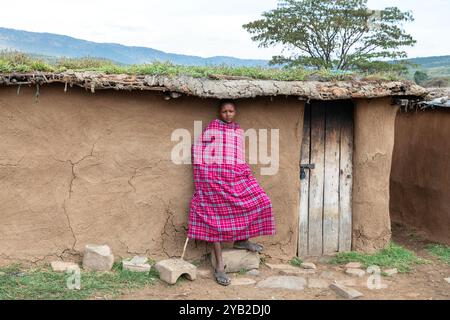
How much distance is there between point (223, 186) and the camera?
5.35 metres

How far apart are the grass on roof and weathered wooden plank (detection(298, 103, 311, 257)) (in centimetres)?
52

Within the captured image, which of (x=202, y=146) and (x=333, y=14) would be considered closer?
(x=202, y=146)

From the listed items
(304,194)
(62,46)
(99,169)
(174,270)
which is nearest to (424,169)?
(304,194)

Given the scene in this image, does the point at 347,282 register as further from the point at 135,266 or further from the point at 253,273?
the point at 135,266

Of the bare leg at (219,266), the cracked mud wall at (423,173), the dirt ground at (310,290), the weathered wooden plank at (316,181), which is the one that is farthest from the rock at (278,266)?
the cracked mud wall at (423,173)

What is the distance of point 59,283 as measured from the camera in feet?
15.8

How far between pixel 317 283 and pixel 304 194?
47.1 inches

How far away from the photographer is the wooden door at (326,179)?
6.08m

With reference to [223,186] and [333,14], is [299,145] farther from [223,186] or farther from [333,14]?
[333,14]

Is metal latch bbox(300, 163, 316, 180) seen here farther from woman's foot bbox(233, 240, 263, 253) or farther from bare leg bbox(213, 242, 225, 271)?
bare leg bbox(213, 242, 225, 271)

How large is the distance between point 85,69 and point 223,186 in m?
1.88

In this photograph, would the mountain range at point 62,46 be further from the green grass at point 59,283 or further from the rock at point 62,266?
the green grass at point 59,283
